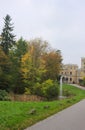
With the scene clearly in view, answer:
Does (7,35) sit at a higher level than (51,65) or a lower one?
higher

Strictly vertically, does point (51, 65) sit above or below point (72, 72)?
below

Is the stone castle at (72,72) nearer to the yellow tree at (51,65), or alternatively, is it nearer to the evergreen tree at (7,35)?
the yellow tree at (51,65)

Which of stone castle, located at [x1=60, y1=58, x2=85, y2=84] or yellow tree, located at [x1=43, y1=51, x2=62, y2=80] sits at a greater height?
stone castle, located at [x1=60, y1=58, x2=85, y2=84]

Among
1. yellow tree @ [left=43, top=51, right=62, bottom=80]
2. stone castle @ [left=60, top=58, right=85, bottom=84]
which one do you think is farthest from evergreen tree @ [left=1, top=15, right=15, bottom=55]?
stone castle @ [left=60, top=58, right=85, bottom=84]

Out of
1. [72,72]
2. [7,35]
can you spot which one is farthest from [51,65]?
[72,72]

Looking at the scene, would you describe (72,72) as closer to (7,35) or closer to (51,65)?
(51,65)

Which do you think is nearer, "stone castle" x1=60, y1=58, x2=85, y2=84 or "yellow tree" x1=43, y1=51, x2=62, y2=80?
"yellow tree" x1=43, y1=51, x2=62, y2=80

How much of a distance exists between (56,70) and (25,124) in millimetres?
55517

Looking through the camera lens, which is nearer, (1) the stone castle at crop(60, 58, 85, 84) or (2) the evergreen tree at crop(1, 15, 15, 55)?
(2) the evergreen tree at crop(1, 15, 15, 55)

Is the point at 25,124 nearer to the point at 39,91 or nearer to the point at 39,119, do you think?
the point at 39,119

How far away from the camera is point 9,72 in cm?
5250

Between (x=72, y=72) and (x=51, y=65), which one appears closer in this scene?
(x=51, y=65)

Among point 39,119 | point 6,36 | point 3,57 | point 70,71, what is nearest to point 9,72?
point 3,57

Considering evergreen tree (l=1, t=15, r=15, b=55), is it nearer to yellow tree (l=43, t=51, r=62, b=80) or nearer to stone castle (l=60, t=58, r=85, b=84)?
yellow tree (l=43, t=51, r=62, b=80)
